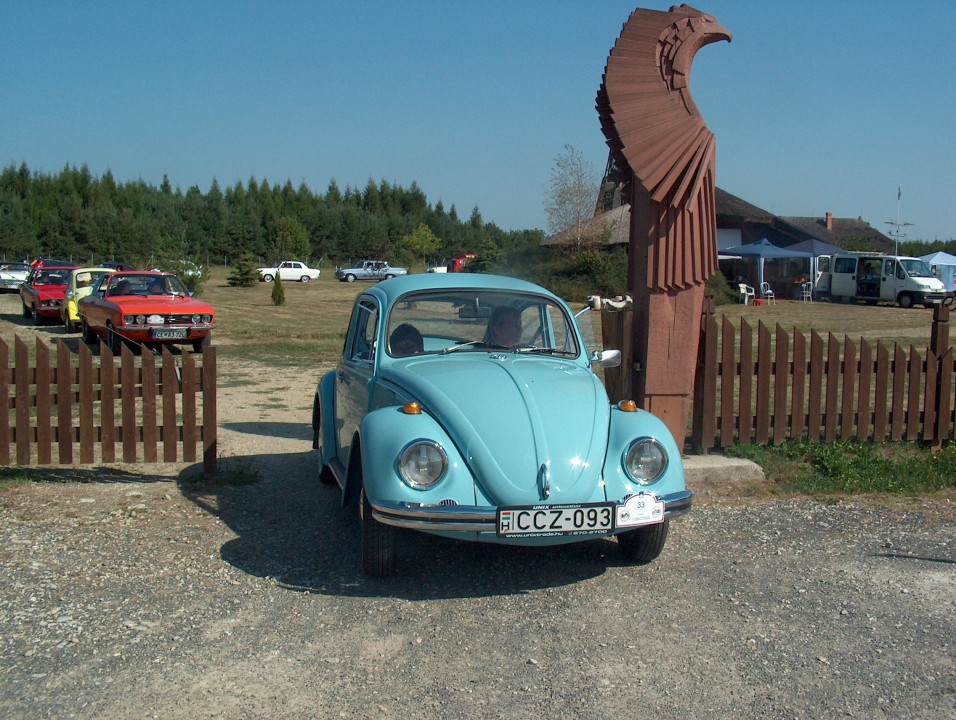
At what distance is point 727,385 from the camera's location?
26.0ft

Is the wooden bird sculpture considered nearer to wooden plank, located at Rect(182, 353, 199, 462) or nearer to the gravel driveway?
the gravel driveway

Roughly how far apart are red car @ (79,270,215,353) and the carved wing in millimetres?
10761

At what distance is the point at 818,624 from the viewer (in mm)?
4453

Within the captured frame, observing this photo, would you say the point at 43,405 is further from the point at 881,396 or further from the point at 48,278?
the point at 48,278

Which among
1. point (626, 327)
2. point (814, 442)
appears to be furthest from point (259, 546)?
point (814, 442)

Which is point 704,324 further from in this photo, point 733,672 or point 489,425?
point 733,672

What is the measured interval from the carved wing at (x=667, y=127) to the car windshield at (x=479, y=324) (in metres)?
1.52

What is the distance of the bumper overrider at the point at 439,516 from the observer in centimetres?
451

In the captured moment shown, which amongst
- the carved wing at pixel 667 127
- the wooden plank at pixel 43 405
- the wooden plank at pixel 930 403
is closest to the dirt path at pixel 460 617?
the wooden plank at pixel 43 405

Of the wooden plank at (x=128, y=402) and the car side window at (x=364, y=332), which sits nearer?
the car side window at (x=364, y=332)

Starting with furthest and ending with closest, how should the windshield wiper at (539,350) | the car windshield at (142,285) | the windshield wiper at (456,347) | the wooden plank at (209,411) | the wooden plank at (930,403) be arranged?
the car windshield at (142,285) → the wooden plank at (930,403) → the wooden plank at (209,411) → the windshield wiper at (539,350) → the windshield wiper at (456,347)

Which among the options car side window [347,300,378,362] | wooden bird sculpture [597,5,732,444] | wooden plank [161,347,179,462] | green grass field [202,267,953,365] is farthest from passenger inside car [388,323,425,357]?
green grass field [202,267,953,365]

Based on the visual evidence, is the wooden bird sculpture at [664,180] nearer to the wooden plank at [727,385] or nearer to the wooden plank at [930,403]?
the wooden plank at [727,385]

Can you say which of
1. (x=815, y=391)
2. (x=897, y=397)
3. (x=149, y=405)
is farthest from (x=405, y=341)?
(x=897, y=397)
